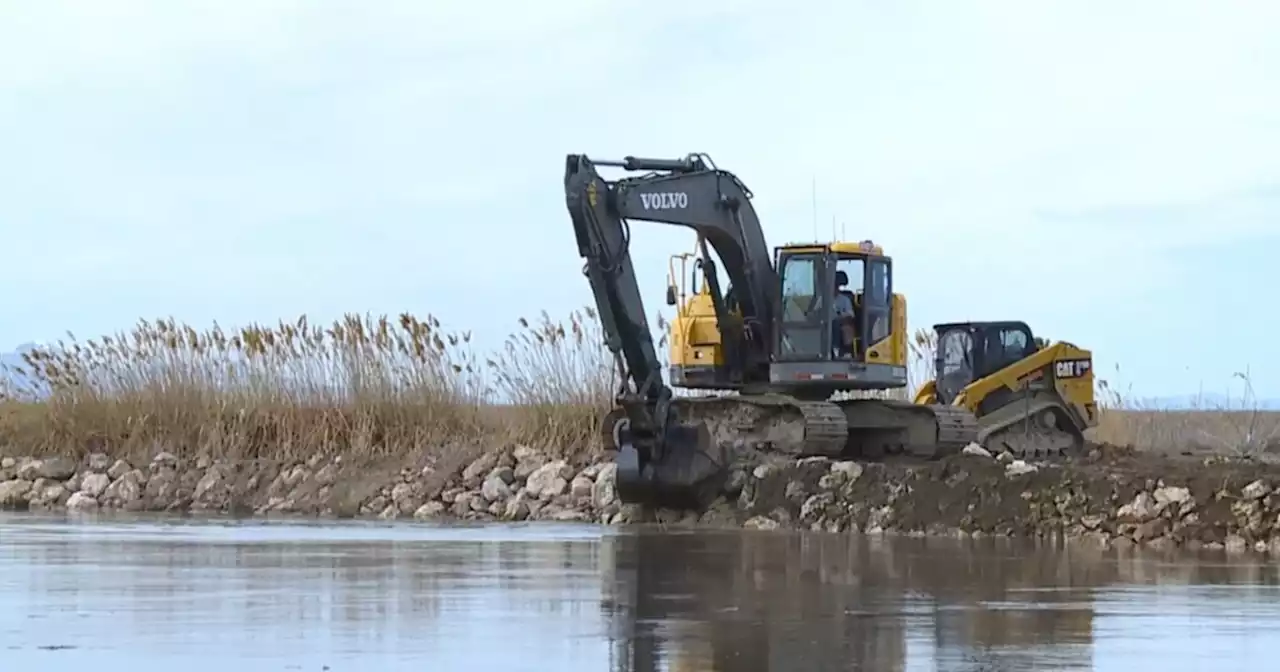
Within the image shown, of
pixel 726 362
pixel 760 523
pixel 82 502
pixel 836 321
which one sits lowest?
pixel 760 523

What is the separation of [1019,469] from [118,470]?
47.7 ft

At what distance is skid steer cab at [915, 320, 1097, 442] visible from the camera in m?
32.5

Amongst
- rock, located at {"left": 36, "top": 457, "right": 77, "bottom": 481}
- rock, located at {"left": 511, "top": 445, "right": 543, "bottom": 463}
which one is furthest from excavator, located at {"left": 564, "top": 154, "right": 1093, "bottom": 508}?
rock, located at {"left": 36, "top": 457, "right": 77, "bottom": 481}

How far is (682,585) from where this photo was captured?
13.2 m

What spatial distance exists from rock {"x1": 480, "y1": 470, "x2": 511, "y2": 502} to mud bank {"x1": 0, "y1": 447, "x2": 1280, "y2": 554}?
18mm

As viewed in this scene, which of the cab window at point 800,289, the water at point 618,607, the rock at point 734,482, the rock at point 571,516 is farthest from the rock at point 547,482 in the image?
the water at point 618,607

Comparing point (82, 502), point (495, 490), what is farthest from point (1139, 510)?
point (82, 502)

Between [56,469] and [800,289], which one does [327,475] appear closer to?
[56,469]

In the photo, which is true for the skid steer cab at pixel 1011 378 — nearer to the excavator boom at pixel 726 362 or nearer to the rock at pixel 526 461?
the excavator boom at pixel 726 362

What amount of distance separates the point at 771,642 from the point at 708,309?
654 inches

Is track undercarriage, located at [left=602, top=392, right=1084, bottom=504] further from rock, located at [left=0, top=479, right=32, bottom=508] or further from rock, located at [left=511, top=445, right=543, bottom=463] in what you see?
rock, located at [left=0, top=479, right=32, bottom=508]

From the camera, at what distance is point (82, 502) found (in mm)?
28734

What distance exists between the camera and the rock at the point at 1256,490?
1862 cm

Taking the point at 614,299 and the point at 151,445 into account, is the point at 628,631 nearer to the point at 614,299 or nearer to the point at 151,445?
the point at 614,299
